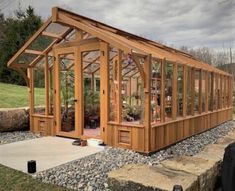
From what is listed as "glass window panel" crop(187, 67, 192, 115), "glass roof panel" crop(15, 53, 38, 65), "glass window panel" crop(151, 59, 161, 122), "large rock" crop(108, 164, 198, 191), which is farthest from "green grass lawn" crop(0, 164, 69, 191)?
"glass window panel" crop(187, 67, 192, 115)

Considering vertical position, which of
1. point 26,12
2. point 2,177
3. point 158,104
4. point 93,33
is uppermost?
point 26,12

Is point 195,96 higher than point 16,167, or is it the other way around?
point 195,96

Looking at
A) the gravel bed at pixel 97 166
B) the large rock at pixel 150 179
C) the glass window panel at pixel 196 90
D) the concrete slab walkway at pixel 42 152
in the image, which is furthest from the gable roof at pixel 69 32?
the large rock at pixel 150 179

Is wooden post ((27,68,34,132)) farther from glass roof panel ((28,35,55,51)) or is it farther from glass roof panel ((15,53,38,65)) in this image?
glass roof panel ((28,35,55,51))

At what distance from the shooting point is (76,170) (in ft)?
15.4

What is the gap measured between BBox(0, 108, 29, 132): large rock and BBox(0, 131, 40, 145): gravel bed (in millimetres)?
181

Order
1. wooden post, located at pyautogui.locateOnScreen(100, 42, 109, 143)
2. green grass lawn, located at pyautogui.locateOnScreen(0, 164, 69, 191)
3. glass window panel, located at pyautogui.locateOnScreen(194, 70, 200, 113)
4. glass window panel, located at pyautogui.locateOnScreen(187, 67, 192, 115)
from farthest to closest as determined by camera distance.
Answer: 1. glass window panel, located at pyautogui.locateOnScreen(194, 70, 200, 113)
2. glass window panel, located at pyautogui.locateOnScreen(187, 67, 192, 115)
3. wooden post, located at pyautogui.locateOnScreen(100, 42, 109, 143)
4. green grass lawn, located at pyautogui.locateOnScreen(0, 164, 69, 191)

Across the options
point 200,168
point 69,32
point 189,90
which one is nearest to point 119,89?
point 69,32

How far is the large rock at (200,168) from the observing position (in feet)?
10.3

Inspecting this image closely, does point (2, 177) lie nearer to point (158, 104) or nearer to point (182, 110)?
point (158, 104)

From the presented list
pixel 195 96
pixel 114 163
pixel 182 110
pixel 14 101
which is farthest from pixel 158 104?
pixel 14 101

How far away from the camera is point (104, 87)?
6543 millimetres

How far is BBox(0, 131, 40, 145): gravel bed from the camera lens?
23.8 ft

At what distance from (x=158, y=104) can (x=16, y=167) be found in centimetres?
329
